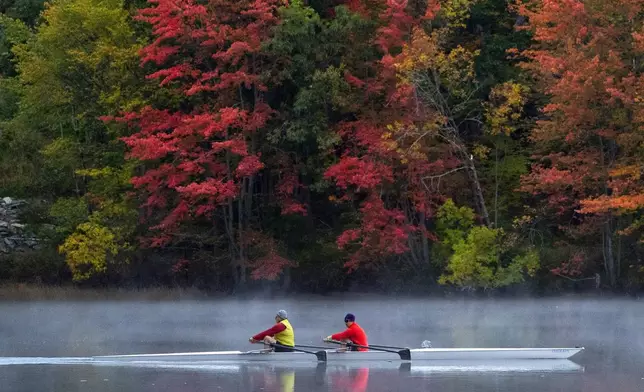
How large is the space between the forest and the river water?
1.73 m

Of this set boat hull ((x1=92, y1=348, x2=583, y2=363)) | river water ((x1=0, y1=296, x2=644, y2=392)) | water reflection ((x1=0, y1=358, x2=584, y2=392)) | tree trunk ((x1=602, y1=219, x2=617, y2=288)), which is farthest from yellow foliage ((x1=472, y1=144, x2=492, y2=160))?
water reflection ((x1=0, y1=358, x2=584, y2=392))

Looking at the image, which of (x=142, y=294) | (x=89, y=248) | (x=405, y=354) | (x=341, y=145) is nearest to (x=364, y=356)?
(x=405, y=354)

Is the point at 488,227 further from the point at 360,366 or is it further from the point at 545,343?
the point at 360,366

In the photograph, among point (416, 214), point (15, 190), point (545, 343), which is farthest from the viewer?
point (15, 190)

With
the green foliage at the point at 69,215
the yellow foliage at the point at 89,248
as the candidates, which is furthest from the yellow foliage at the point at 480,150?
the green foliage at the point at 69,215

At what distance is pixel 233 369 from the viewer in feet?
78.1

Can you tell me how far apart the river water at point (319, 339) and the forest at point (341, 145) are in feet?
5.68

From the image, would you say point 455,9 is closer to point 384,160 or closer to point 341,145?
point 384,160

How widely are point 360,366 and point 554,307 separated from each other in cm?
1218

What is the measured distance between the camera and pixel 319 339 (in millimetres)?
28703

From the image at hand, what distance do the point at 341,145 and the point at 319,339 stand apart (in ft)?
35.0

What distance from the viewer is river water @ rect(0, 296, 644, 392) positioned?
21734mm

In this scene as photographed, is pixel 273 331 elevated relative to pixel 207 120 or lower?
lower

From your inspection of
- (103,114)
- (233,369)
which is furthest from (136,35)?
(233,369)
